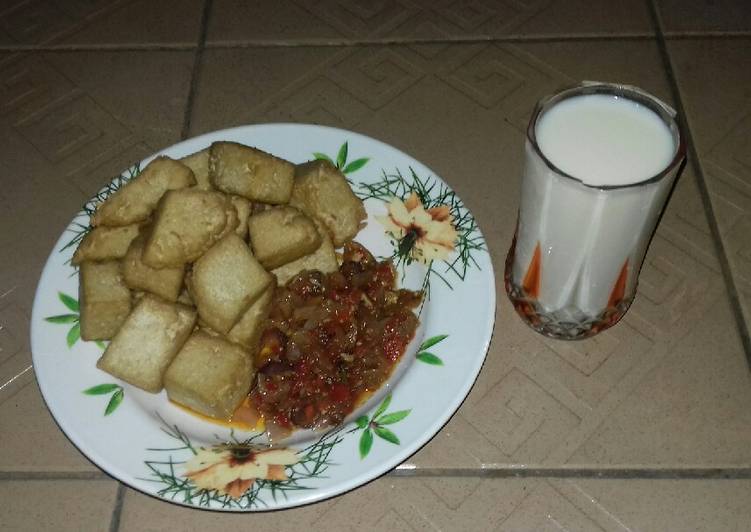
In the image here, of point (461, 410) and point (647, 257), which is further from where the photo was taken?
point (647, 257)

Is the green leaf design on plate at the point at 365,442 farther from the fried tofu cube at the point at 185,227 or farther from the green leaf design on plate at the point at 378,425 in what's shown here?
the fried tofu cube at the point at 185,227

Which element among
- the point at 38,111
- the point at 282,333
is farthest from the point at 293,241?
the point at 38,111

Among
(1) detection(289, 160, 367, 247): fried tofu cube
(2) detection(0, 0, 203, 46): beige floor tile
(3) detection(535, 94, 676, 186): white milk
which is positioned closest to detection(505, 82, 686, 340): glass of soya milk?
(3) detection(535, 94, 676, 186): white milk

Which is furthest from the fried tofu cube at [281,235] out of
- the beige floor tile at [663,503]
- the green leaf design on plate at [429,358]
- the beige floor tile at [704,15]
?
the beige floor tile at [704,15]

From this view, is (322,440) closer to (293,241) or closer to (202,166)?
(293,241)

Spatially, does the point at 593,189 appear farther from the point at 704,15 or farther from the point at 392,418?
the point at 704,15

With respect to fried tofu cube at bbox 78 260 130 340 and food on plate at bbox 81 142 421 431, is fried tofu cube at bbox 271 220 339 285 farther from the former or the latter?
fried tofu cube at bbox 78 260 130 340
